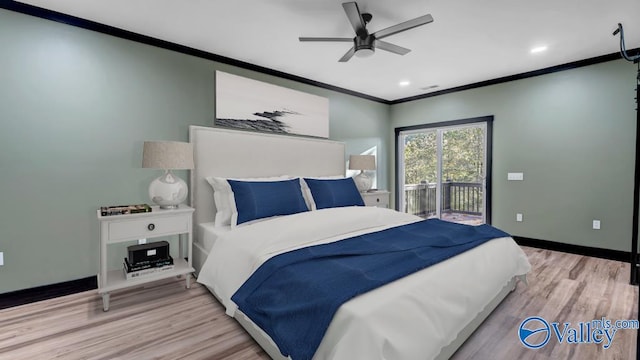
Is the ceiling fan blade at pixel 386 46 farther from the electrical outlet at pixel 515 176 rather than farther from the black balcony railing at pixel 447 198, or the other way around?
the black balcony railing at pixel 447 198

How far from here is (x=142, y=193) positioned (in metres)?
3.03

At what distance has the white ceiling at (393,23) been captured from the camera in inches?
97.0

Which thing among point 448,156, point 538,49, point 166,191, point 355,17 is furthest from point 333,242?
point 448,156

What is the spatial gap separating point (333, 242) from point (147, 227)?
5.40ft

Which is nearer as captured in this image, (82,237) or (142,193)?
(82,237)

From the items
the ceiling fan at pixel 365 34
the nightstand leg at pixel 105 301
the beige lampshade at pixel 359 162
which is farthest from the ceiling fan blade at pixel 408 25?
the nightstand leg at pixel 105 301

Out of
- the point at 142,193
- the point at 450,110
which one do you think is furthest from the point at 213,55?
the point at 450,110

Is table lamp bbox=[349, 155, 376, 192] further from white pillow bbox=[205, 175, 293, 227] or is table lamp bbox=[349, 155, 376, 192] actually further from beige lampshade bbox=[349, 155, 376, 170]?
white pillow bbox=[205, 175, 293, 227]

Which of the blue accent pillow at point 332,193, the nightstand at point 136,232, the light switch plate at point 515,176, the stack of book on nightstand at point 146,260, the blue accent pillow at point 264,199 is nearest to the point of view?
the nightstand at point 136,232

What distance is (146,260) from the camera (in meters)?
2.63

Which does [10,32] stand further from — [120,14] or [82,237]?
[82,237]

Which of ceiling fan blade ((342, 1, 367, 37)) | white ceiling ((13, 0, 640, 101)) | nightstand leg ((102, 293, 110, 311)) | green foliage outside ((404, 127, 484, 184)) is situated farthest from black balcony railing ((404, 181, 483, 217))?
nightstand leg ((102, 293, 110, 311))

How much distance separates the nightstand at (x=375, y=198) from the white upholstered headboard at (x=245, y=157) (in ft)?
2.18

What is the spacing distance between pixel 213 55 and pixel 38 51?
4.99ft
